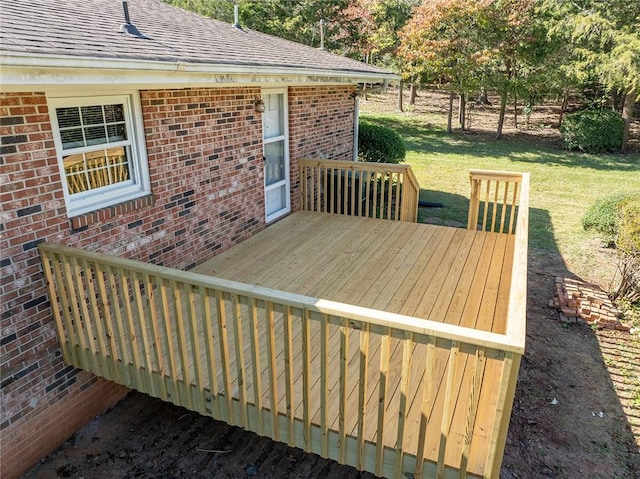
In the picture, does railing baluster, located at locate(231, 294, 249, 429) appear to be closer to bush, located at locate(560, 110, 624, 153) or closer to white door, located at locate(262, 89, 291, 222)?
white door, located at locate(262, 89, 291, 222)

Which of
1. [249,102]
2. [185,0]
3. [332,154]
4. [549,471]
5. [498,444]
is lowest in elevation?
[549,471]

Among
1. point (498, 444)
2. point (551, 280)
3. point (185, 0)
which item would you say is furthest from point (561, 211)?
point (185, 0)

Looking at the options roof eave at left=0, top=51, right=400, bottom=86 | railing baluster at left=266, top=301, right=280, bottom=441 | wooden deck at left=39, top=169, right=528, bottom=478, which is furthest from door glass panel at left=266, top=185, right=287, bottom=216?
railing baluster at left=266, top=301, right=280, bottom=441

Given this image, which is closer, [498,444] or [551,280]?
[498,444]

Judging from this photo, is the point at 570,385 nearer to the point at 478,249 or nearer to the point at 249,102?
the point at 478,249

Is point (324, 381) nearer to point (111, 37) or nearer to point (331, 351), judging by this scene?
point (331, 351)

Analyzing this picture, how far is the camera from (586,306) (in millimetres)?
5750

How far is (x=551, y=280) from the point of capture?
6793mm

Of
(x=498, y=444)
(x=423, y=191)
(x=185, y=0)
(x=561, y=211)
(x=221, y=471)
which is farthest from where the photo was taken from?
(x=185, y=0)

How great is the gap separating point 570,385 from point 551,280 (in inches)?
99.4

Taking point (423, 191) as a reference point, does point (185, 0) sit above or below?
above

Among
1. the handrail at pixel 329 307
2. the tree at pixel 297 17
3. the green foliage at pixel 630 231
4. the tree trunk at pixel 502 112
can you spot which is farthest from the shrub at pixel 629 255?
the tree at pixel 297 17

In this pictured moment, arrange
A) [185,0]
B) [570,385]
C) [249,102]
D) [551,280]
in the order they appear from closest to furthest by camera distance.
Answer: [570,385] → [249,102] → [551,280] → [185,0]

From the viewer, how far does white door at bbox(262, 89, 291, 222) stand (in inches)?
266
